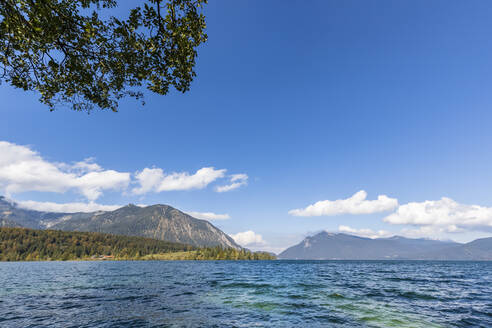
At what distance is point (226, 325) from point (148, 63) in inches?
676

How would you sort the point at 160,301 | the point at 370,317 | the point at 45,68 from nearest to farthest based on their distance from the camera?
the point at 45,68 → the point at 370,317 → the point at 160,301

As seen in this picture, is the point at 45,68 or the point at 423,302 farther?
the point at 423,302

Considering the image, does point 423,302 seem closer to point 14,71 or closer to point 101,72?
point 101,72

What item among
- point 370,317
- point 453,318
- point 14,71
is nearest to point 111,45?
point 14,71

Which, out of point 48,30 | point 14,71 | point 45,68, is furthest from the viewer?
point 45,68

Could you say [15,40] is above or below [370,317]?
above

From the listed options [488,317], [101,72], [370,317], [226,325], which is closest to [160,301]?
[226,325]

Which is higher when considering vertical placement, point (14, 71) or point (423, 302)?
point (14, 71)

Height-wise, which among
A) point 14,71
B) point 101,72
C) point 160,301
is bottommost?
point 160,301

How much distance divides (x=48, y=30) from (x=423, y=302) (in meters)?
35.3

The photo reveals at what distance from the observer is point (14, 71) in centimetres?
1334

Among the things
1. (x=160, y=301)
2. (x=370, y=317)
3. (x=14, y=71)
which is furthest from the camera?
(x=160, y=301)

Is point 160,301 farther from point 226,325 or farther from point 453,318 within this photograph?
point 453,318

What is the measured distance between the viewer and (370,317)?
1658 cm
